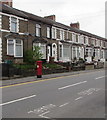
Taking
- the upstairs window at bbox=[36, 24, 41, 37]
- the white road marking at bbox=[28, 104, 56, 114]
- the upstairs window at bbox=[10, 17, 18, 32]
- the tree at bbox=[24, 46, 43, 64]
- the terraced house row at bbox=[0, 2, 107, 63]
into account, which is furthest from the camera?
the upstairs window at bbox=[36, 24, 41, 37]

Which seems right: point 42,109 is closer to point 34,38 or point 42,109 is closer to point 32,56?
point 32,56

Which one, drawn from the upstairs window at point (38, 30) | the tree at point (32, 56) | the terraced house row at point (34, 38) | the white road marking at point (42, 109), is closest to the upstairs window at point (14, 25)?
the terraced house row at point (34, 38)

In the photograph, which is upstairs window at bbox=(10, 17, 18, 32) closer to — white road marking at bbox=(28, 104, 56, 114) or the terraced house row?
the terraced house row

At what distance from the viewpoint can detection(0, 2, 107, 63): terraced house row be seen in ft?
69.9

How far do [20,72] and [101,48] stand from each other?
41.8 metres

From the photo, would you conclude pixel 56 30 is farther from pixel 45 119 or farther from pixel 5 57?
pixel 45 119

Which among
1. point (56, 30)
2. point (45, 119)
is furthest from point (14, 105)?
point (56, 30)

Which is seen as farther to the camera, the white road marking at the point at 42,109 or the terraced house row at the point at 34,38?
the terraced house row at the point at 34,38

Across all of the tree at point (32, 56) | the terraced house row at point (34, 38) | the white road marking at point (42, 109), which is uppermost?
the terraced house row at point (34, 38)

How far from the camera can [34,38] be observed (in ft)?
85.1

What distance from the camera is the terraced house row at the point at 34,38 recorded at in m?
21.3

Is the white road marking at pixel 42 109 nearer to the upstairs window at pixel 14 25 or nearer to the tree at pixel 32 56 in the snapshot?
the tree at pixel 32 56

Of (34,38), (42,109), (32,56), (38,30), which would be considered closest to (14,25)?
(34,38)

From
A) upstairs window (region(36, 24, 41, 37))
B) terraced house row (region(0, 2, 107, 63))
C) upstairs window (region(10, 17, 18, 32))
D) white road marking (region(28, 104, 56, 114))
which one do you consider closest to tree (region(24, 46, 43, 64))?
terraced house row (region(0, 2, 107, 63))
